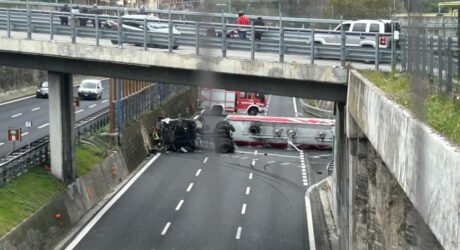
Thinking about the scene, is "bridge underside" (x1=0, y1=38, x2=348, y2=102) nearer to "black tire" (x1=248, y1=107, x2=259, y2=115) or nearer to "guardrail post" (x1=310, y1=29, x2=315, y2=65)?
"guardrail post" (x1=310, y1=29, x2=315, y2=65)

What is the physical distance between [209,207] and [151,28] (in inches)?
263

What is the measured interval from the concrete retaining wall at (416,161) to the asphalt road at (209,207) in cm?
426

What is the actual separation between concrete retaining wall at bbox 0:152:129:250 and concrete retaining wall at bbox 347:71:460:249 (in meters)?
8.32

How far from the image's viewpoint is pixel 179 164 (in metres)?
33.6

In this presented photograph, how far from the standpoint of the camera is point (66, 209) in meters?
23.3

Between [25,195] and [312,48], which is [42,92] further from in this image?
[312,48]

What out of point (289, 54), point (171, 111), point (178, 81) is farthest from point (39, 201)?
point (171, 111)

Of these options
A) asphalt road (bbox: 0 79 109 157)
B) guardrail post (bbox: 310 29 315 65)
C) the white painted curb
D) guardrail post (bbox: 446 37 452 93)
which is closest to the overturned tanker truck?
asphalt road (bbox: 0 79 109 157)

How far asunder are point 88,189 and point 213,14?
23.2 meters

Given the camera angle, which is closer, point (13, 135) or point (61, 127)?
Answer: point (61, 127)

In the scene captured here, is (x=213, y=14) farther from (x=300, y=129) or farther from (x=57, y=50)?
(x=300, y=129)

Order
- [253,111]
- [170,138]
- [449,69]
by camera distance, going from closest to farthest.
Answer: [449,69]
[170,138]
[253,111]

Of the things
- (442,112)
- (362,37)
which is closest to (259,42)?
(362,37)

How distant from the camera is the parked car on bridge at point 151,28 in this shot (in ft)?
68.8
